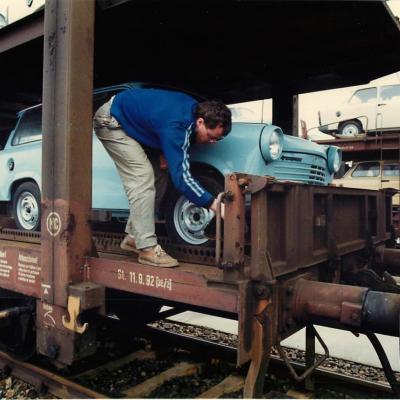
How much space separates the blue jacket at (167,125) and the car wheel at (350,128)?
505 inches

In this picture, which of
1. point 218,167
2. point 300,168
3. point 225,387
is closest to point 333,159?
point 300,168

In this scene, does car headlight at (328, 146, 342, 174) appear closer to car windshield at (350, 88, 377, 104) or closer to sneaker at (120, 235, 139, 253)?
sneaker at (120, 235, 139, 253)

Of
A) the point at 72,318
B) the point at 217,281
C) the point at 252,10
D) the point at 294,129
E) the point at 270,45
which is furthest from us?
the point at 294,129

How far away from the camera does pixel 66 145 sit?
315 centimetres

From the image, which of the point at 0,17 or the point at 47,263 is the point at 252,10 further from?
the point at 47,263

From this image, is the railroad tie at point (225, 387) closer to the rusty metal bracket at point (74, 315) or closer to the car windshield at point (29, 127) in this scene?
the rusty metal bracket at point (74, 315)

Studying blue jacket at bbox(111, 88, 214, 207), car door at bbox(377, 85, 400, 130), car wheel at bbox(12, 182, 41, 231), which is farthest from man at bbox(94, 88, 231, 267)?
car door at bbox(377, 85, 400, 130)

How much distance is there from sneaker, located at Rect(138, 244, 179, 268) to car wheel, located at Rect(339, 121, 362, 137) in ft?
43.1

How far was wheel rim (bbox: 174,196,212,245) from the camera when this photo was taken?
11.8ft

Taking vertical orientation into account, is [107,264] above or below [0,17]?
below

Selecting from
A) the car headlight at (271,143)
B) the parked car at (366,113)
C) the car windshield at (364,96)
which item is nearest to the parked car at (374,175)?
Answer: the parked car at (366,113)

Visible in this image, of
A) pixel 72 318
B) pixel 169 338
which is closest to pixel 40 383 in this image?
pixel 72 318

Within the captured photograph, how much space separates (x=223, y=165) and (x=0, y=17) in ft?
8.42

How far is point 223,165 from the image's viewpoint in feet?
11.9
